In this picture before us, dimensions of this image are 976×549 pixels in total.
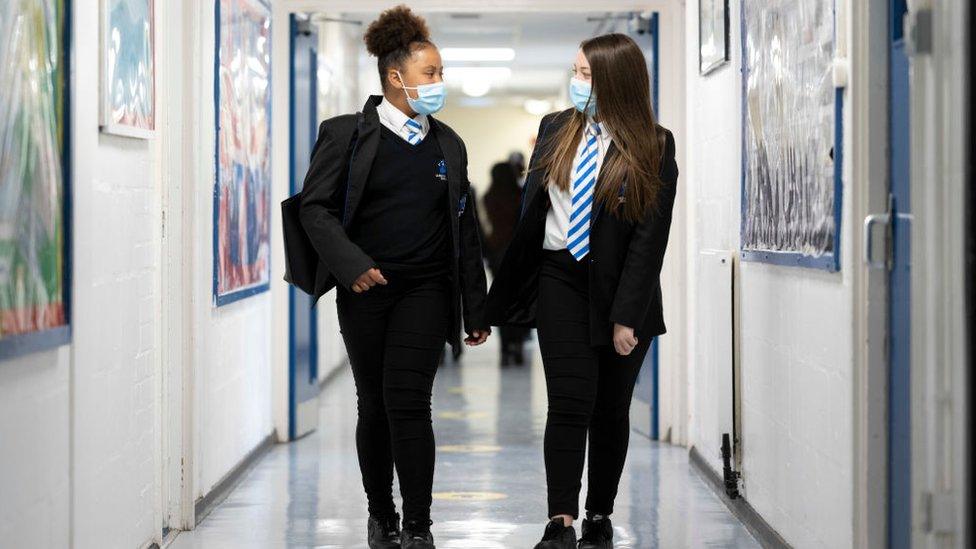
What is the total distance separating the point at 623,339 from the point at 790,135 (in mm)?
730

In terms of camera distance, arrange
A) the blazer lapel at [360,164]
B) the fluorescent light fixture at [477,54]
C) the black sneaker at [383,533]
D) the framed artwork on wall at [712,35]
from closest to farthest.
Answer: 1. the blazer lapel at [360,164]
2. the black sneaker at [383,533]
3. the framed artwork on wall at [712,35]
4. the fluorescent light fixture at [477,54]

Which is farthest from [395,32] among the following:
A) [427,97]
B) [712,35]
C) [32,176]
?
[712,35]

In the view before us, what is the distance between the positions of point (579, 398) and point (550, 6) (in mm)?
2899

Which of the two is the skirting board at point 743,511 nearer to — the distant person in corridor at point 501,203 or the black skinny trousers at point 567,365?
the black skinny trousers at point 567,365

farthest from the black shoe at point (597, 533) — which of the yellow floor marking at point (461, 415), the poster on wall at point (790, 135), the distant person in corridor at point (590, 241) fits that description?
the yellow floor marking at point (461, 415)

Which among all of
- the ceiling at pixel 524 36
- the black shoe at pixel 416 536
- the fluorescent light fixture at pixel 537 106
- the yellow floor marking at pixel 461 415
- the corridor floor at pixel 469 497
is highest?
the fluorescent light fixture at pixel 537 106

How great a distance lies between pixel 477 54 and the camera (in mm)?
13359

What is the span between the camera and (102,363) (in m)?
3.33

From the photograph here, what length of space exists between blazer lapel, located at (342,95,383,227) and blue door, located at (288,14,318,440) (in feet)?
8.28

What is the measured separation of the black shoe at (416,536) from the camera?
3670 millimetres

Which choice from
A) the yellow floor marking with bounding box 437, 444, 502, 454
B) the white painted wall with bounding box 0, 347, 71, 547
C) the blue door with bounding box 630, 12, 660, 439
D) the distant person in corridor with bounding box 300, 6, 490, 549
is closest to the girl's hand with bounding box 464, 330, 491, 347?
the distant person in corridor with bounding box 300, 6, 490, 549

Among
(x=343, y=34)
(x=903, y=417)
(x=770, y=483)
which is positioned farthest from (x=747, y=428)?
(x=343, y=34)

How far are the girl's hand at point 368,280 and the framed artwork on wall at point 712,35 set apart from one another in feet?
5.88

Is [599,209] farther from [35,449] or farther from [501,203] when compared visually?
[501,203]
